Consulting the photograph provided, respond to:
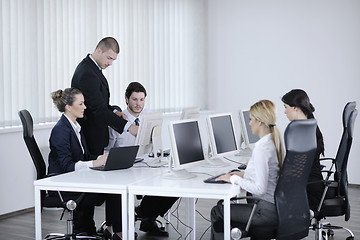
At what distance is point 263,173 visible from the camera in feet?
12.9

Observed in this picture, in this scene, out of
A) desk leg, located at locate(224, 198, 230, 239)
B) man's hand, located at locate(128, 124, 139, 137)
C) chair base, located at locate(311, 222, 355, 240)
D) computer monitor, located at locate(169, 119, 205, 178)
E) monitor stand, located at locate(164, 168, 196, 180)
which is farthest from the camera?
man's hand, located at locate(128, 124, 139, 137)

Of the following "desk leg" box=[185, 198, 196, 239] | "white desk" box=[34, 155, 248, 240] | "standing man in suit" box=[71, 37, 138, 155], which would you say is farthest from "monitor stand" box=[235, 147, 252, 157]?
"white desk" box=[34, 155, 248, 240]

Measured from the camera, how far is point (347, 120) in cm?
497

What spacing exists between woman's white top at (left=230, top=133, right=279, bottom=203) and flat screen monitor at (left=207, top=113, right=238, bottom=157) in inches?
32.7

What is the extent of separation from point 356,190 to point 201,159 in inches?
164

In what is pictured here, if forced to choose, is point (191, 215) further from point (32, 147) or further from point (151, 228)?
point (32, 147)

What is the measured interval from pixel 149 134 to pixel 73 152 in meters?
0.68

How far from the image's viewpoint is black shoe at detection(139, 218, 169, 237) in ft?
18.7

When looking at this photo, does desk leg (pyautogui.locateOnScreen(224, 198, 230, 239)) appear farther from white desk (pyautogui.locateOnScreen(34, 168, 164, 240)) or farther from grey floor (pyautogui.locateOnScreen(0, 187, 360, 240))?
grey floor (pyautogui.locateOnScreen(0, 187, 360, 240))

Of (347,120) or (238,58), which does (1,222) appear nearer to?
(347,120)

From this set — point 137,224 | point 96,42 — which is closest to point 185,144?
point 137,224

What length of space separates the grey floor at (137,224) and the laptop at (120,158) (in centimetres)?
98

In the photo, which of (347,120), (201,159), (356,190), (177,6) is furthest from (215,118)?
(177,6)

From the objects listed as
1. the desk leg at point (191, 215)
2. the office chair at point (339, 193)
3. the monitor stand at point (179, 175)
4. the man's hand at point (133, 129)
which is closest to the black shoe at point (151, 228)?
the desk leg at point (191, 215)
